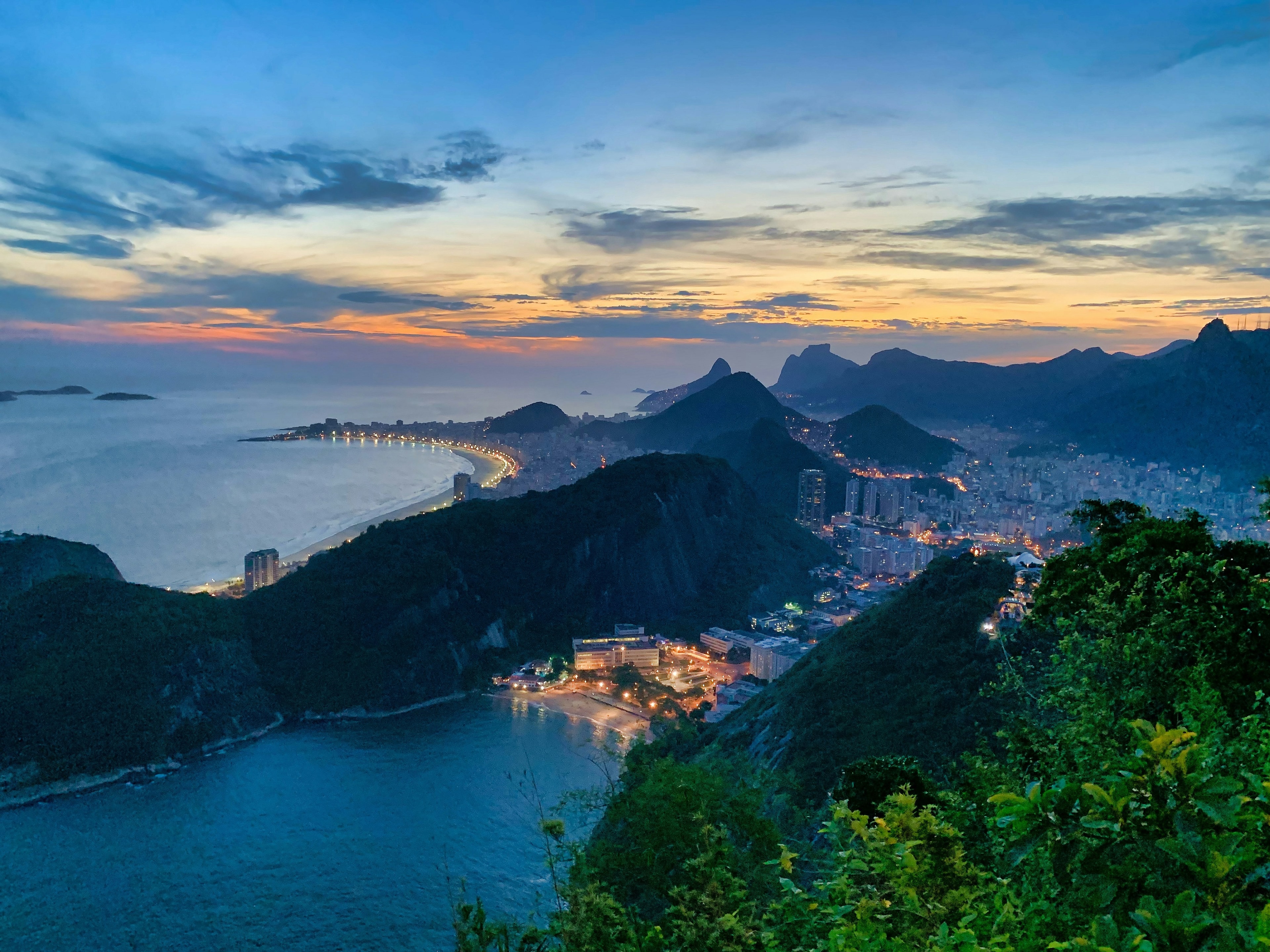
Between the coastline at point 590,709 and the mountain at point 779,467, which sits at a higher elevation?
the mountain at point 779,467

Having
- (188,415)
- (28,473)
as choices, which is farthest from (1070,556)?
(188,415)

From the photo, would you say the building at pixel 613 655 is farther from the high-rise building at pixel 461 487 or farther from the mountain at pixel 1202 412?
the mountain at pixel 1202 412

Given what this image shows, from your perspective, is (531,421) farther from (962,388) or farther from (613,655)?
(613,655)

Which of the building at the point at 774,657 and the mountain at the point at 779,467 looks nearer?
the building at the point at 774,657

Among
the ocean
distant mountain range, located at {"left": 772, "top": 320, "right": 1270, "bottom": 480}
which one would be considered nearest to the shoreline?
the ocean

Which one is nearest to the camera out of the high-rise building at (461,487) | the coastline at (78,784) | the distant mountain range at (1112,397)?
the coastline at (78,784)

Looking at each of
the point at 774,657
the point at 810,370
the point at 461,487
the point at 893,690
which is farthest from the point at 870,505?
the point at 810,370

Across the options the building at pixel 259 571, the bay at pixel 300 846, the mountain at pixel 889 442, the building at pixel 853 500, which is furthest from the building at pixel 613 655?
the mountain at pixel 889 442

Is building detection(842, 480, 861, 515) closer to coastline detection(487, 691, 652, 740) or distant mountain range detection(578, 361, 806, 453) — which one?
distant mountain range detection(578, 361, 806, 453)
